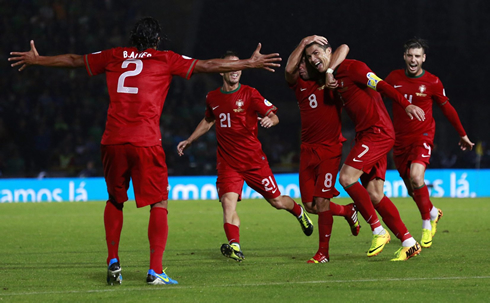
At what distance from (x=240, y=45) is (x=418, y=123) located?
16494 mm

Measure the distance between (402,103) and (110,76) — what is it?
8.34 ft

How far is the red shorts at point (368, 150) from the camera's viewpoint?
6340 mm

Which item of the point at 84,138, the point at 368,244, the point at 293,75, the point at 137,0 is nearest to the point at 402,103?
the point at 293,75

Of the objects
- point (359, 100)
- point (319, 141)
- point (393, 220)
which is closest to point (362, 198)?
point (393, 220)

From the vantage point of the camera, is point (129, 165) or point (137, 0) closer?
point (129, 165)

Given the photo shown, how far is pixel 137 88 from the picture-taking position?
5.14 metres

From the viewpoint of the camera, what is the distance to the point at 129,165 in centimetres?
516

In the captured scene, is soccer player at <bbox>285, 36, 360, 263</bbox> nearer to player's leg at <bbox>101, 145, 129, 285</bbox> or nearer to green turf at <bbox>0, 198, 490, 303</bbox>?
green turf at <bbox>0, 198, 490, 303</bbox>

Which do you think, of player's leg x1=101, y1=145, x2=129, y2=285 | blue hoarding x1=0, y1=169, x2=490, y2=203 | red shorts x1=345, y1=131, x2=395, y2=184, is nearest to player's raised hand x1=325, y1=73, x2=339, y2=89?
red shorts x1=345, y1=131, x2=395, y2=184

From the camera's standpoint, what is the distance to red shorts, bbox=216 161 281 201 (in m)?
7.27

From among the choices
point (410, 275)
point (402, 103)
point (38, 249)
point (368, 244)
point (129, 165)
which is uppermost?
point (402, 103)

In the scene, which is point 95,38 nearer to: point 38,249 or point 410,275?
point 38,249

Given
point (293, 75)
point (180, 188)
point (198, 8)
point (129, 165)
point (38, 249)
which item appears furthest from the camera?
point (198, 8)

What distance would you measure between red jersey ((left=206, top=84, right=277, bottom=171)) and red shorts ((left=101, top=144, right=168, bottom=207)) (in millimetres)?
2247
